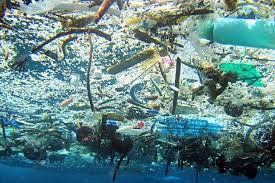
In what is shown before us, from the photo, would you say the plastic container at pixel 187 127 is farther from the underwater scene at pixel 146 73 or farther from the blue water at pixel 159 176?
the blue water at pixel 159 176

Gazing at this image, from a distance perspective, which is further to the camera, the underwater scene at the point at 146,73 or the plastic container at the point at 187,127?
the plastic container at the point at 187,127

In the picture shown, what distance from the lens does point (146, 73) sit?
911 centimetres

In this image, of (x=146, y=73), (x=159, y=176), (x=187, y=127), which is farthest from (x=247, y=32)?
(x=159, y=176)

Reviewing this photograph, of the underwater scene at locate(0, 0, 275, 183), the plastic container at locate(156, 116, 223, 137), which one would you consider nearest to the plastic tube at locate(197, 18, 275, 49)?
the underwater scene at locate(0, 0, 275, 183)

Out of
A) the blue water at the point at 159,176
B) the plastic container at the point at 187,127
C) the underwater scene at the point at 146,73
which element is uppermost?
the underwater scene at the point at 146,73

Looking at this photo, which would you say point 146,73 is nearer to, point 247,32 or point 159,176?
point 247,32

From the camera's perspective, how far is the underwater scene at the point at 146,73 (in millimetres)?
6277

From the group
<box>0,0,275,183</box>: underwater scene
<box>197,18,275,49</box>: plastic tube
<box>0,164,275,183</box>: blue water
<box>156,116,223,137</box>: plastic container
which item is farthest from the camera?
<box>0,164,275,183</box>: blue water

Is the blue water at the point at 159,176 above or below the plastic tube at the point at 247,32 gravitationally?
below

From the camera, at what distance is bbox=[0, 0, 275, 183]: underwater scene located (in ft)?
20.6

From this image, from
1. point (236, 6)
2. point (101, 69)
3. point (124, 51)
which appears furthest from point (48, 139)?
point (236, 6)

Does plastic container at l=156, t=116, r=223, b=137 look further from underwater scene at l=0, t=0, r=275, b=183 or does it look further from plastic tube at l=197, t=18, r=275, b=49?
plastic tube at l=197, t=18, r=275, b=49

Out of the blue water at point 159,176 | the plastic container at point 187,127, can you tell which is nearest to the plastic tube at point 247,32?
Answer: the plastic container at point 187,127

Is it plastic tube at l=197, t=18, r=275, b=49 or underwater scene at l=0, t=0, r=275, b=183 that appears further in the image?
underwater scene at l=0, t=0, r=275, b=183
